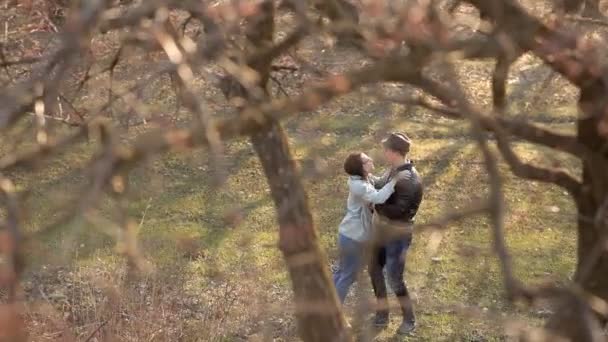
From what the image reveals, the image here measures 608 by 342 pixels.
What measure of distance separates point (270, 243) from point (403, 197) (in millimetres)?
2794

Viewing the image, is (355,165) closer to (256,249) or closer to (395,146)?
(395,146)

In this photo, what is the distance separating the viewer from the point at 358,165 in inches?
266

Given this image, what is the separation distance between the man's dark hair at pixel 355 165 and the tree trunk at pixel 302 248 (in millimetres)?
1457

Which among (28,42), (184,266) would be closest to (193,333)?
(184,266)

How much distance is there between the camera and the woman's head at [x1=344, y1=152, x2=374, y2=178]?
265 inches

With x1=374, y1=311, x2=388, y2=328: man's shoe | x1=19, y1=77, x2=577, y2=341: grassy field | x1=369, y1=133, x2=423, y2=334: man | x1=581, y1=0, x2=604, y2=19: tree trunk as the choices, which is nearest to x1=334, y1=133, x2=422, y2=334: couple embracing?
x1=369, y1=133, x2=423, y2=334: man

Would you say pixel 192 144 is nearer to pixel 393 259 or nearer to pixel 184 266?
pixel 393 259

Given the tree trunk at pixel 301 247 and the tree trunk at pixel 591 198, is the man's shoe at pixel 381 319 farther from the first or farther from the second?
the tree trunk at pixel 591 198

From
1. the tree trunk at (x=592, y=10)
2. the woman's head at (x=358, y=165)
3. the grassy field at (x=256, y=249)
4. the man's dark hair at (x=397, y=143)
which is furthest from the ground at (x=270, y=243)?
the tree trunk at (x=592, y=10)

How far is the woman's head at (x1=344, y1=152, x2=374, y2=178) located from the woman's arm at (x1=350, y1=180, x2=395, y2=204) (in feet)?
0.26

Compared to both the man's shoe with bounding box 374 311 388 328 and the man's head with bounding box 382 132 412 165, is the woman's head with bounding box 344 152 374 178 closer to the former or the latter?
the man's head with bounding box 382 132 412 165

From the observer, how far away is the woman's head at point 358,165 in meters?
6.73

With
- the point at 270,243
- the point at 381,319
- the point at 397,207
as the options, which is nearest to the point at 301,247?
the point at 397,207

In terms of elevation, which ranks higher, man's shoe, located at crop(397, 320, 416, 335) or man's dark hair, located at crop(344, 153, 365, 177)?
man's dark hair, located at crop(344, 153, 365, 177)
